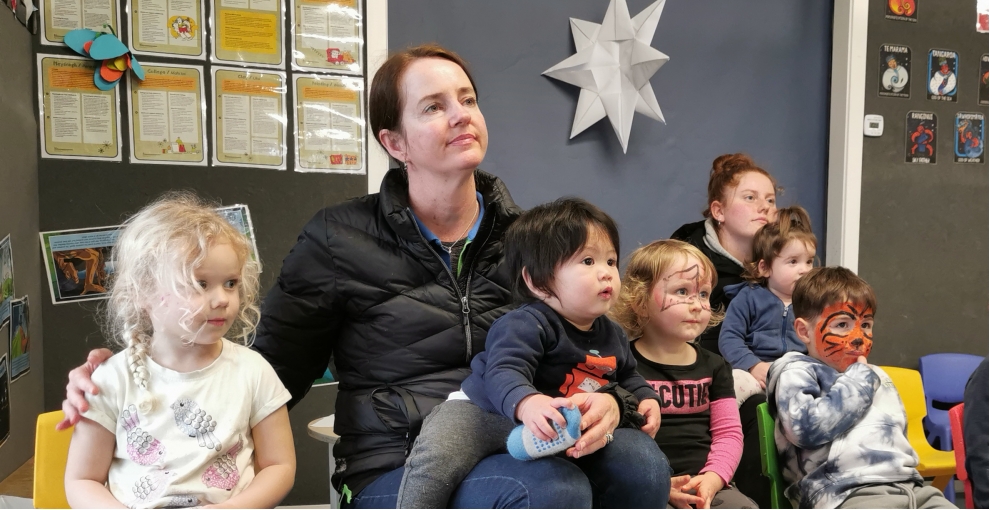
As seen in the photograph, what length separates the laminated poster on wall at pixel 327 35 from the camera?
2.78 m

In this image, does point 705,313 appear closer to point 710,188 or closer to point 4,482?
point 710,188

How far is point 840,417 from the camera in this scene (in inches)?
68.1

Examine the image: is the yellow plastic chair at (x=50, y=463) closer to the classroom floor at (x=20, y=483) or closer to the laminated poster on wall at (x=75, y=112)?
the classroom floor at (x=20, y=483)

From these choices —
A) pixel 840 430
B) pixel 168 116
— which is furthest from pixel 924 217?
pixel 168 116

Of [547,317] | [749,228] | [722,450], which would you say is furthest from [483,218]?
[749,228]

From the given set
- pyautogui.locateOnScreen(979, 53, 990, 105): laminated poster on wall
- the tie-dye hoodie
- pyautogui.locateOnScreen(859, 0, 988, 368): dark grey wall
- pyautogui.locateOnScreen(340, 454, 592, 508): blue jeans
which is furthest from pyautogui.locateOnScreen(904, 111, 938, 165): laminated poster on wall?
pyautogui.locateOnScreen(340, 454, 592, 508): blue jeans

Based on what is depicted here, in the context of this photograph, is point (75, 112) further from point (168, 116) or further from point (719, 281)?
point (719, 281)

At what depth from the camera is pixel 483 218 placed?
1650 millimetres

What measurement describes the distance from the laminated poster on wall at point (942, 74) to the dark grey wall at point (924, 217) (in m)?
0.03

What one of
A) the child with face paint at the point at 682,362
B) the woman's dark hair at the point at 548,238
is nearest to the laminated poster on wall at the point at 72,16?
the woman's dark hair at the point at 548,238

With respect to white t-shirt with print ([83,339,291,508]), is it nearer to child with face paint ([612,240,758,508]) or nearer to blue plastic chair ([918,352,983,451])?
child with face paint ([612,240,758,508])

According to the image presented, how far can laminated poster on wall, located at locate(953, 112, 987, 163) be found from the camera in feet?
12.0

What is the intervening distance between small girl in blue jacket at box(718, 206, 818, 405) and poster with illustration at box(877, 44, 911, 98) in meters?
1.48

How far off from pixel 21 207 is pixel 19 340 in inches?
15.6
